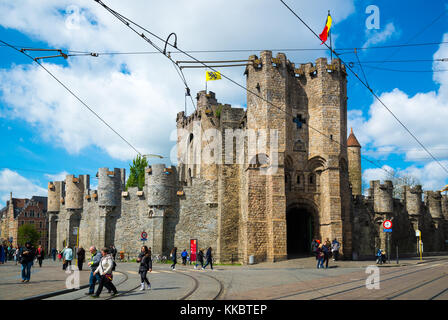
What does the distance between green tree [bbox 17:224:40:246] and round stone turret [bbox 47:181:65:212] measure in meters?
26.6

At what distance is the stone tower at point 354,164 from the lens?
51.4 metres

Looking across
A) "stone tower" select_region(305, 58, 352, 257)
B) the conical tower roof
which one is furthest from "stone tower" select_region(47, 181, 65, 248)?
the conical tower roof

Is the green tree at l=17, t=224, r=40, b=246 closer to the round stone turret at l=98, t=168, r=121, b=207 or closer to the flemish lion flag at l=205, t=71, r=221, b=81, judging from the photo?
the round stone turret at l=98, t=168, r=121, b=207

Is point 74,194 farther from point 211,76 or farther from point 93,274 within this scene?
point 93,274

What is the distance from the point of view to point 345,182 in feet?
92.3

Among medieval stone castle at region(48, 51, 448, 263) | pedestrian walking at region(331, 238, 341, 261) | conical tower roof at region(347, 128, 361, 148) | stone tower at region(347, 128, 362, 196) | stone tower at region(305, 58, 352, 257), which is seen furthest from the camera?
conical tower roof at region(347, 128, 361, 148)

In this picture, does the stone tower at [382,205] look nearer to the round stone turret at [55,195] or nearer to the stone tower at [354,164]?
the stone tower at [354,164]

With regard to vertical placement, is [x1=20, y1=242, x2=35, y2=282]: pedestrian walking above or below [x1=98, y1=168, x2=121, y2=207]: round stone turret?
below

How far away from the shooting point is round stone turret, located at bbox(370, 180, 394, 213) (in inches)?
1433

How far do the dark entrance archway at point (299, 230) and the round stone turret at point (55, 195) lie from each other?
27679 millimetres

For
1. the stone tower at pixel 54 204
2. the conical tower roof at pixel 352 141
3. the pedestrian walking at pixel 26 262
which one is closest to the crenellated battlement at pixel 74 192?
the stone tower at pixel 54 204

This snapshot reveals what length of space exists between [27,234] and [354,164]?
52.7 meters

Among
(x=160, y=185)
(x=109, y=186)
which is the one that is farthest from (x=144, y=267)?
(x=109, y=186)
